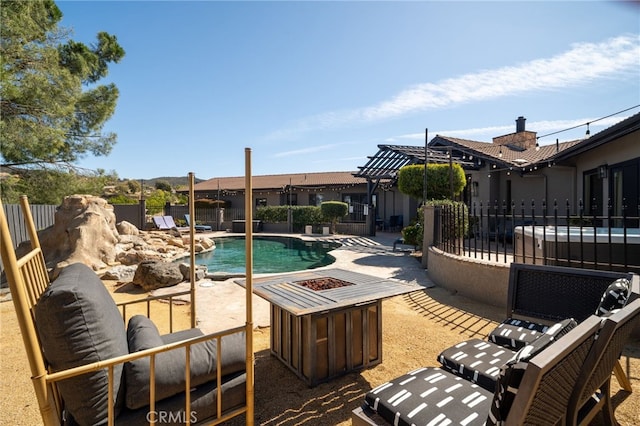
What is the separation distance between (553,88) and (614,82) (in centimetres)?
154

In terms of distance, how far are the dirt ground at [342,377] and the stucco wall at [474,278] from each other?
30 cm

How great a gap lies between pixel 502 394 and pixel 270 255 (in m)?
12.0

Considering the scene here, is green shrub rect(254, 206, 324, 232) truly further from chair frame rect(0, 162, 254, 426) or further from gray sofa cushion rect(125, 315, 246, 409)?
chair frame rect(0, 162, 254, 426)

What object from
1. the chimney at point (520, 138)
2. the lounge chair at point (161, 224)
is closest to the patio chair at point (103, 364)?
the lounge chair at point (161, 224)

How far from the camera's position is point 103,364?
62.7 inches

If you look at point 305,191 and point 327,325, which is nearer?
point 327,325

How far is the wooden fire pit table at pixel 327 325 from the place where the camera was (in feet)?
9.61

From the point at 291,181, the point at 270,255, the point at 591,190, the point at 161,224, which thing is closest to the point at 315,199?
the point at 291,181

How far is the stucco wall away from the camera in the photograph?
17.1ft

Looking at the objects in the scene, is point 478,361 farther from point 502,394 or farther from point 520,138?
point 520,138

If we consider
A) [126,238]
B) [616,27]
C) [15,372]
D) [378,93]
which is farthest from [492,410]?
[126,238]

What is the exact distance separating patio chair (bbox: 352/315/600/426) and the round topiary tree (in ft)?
53.5

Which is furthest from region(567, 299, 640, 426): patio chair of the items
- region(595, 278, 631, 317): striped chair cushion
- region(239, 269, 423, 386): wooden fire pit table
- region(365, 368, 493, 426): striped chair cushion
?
region(239, 269, 423, 386): wooden fire pit table

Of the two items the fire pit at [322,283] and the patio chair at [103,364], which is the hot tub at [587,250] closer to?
the fire pit at [322,283]
